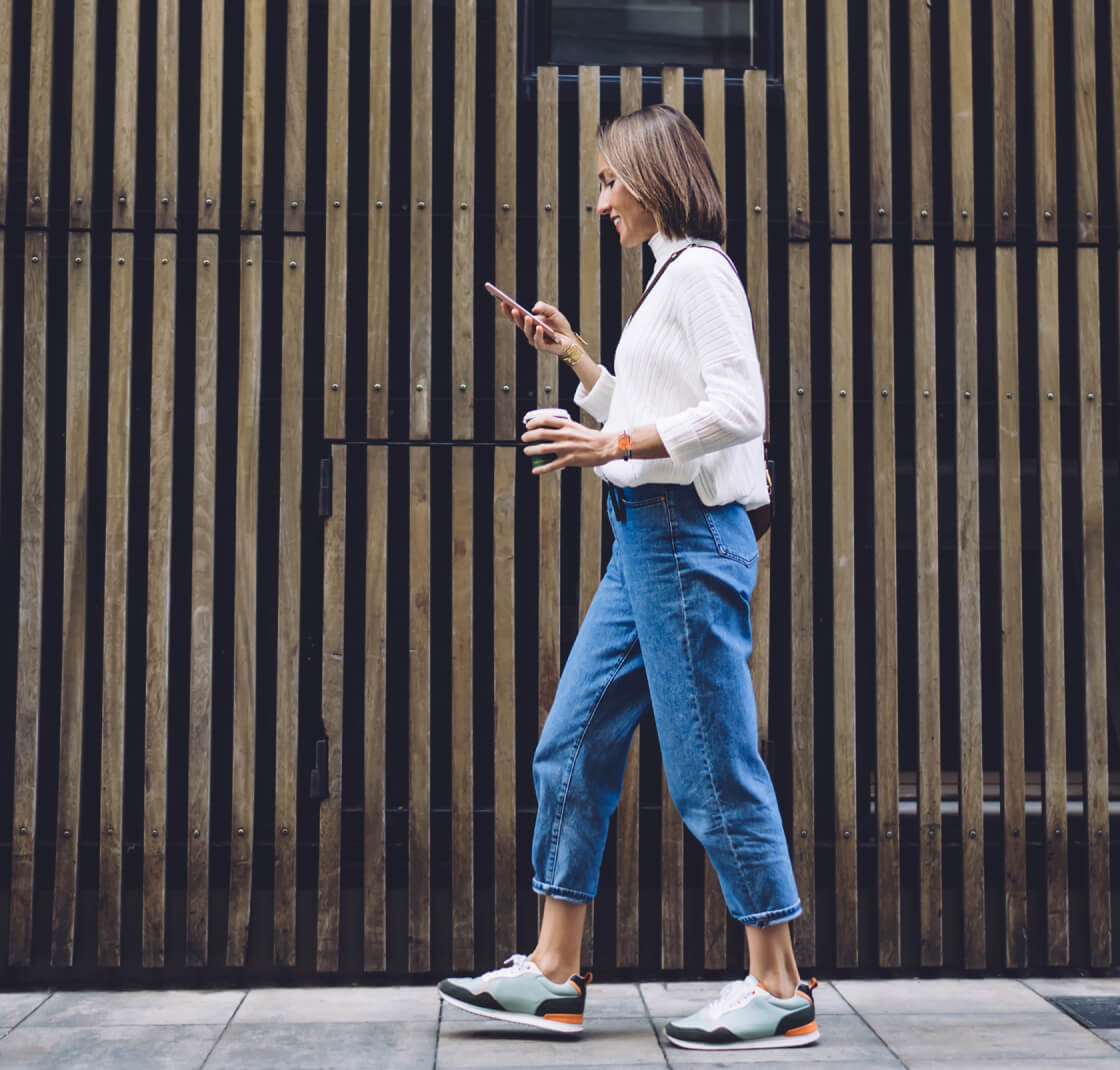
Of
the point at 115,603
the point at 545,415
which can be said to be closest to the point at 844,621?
the point at 545,415

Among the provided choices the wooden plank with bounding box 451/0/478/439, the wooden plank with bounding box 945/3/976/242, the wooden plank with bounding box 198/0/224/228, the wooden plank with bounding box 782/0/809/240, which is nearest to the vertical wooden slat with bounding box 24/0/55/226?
the wooden plank with bounding box 198/0/224/228

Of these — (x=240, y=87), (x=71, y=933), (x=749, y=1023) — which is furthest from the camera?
(x=240, y=87)

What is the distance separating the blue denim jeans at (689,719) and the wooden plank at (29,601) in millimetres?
1463

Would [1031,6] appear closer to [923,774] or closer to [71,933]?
[923,774]

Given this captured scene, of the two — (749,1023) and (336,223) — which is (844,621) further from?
(336,223)

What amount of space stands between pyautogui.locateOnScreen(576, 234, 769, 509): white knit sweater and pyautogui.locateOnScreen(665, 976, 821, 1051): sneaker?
3.49 feet

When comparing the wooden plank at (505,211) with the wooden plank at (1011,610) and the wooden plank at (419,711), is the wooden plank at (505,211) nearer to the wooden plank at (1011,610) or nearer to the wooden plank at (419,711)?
the wooden plank at (419,711)

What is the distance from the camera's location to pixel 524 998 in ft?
9.70

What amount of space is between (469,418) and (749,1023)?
1716 millimetres

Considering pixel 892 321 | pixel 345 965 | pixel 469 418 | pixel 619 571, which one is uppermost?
pixel 892 321

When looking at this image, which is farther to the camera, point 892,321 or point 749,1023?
point 892,321

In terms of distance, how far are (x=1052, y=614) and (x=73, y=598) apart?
2.68 m

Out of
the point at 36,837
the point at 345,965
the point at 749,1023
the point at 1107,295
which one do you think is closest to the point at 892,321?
the point at 1107,295

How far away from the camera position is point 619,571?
3.09 metres
